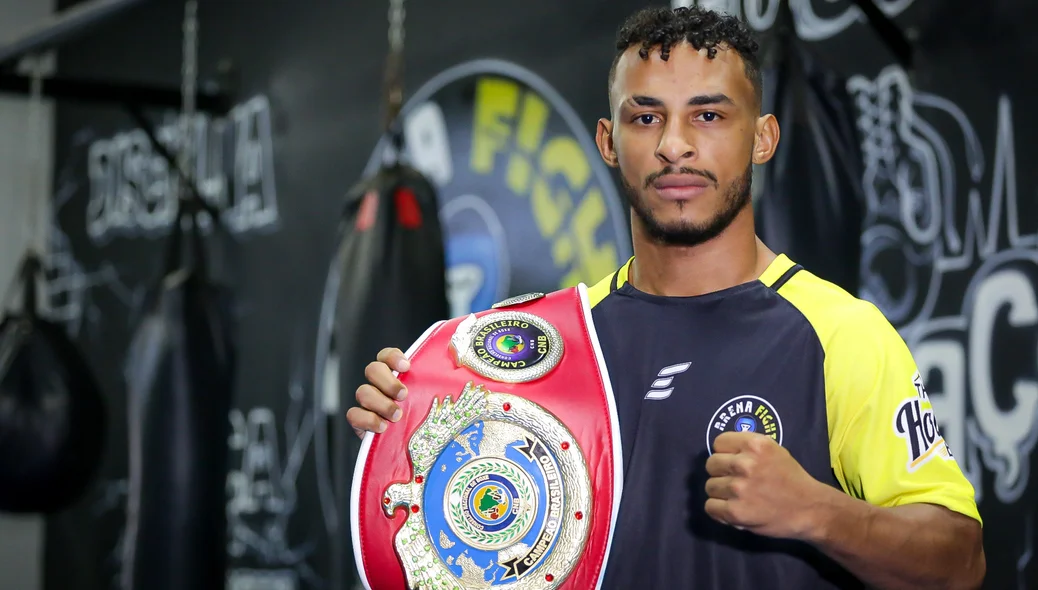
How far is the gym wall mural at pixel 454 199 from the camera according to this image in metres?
2.25

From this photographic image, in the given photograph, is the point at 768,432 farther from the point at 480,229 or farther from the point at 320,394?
the point at 320,394

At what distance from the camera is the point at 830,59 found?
8.50ft

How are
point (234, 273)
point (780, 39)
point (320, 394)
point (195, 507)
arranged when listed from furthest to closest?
point (234, 273) < point (320, 394) < point (195, 507) < point (780, 39)

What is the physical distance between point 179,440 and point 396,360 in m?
2.07

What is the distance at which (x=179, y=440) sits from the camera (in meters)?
3.09

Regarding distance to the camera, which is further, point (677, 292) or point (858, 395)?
point (677, 292)

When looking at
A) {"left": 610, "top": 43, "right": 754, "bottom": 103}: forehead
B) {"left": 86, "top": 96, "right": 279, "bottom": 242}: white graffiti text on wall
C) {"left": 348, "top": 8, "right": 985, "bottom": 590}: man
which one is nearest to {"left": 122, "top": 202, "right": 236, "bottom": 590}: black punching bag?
{"left": 86, "top": 96, "right": 279, "bottom": 242}: white graffiti text on wall

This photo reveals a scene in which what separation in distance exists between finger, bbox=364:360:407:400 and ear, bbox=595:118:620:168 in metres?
0.34

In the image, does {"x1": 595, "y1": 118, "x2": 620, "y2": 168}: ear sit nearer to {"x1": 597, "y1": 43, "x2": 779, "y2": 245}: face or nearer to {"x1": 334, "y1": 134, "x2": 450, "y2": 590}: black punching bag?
{"x1": 597, "y1": 43, "x2": 779, "y2": 245}: face

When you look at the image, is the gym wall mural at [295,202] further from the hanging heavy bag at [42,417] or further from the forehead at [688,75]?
the forehead at [688,75]

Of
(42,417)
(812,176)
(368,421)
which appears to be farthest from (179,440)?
(368,421)

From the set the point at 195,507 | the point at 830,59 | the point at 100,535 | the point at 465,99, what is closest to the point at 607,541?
the point at 830,59

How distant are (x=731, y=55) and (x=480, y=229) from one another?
231cm

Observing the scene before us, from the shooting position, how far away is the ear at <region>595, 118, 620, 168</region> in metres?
1.24
